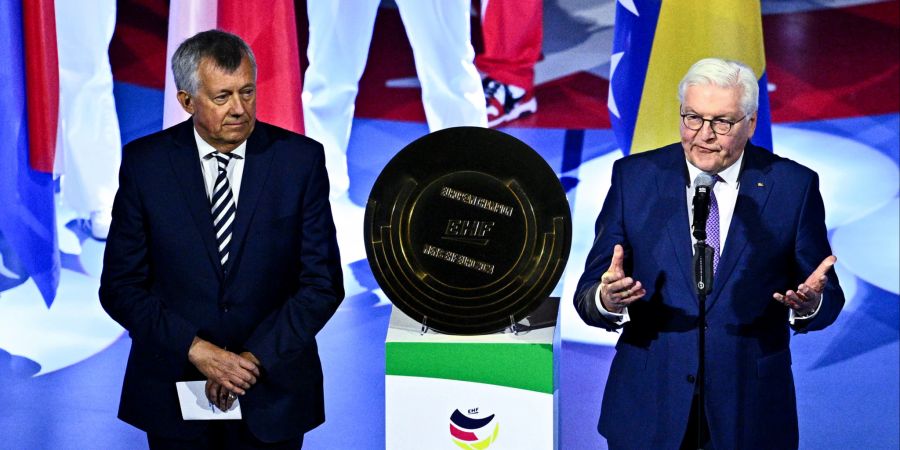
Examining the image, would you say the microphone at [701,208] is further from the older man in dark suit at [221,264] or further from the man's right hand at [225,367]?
the man's right hand at [225,367]

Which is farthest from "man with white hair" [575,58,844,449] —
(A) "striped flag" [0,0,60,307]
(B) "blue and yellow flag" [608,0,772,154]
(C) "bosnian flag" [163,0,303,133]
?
(A) "striped flag" [0,0,60,307]

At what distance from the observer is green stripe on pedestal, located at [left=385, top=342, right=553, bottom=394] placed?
3.34 metres

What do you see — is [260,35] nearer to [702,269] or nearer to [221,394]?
[221,394]

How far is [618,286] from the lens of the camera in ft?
9.77

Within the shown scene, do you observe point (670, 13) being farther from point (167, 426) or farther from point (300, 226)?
point (167, 426)

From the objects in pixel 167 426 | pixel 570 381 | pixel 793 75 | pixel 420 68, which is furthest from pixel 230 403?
pixel 793 75

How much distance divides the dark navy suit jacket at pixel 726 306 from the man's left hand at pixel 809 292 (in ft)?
0.36

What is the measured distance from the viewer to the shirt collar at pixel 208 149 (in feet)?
11.0

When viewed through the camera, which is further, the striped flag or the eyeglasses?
the striped flag

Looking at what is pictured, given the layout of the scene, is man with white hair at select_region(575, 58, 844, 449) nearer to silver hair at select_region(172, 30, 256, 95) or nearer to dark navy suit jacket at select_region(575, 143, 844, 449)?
dark navy suit jacket at select_region(575, 143, 844, 449)

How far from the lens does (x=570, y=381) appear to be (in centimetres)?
544

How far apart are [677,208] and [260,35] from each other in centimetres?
276

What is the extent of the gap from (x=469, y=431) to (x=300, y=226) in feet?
2.24

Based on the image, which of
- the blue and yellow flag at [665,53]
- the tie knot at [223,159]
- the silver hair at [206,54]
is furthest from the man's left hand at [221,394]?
the blue and yellow flag at [665,53]
